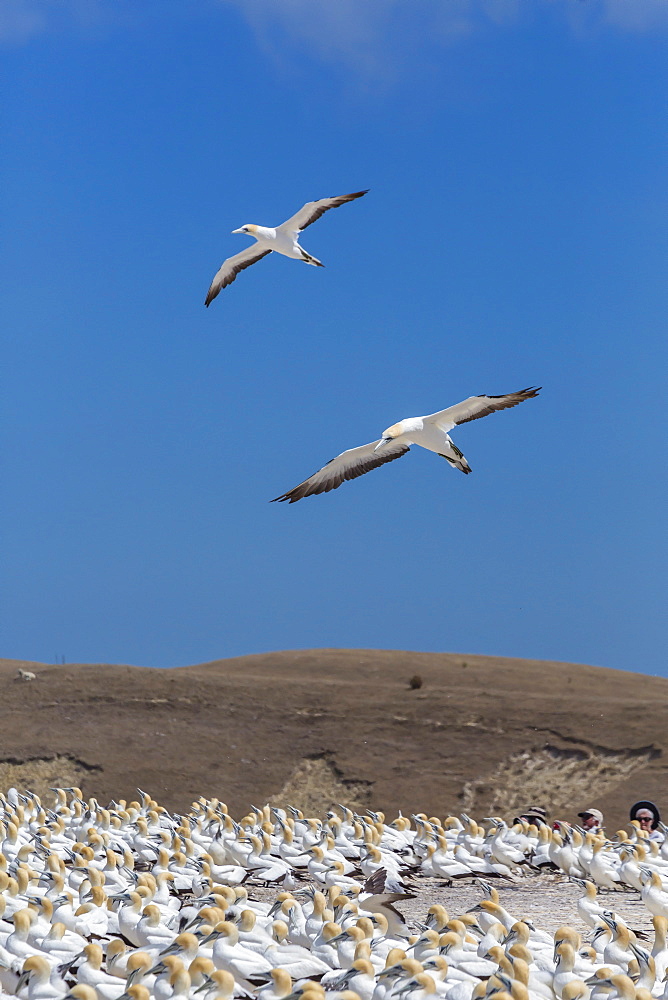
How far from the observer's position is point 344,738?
26.8 m

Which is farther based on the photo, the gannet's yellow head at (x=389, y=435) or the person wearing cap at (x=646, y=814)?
the person wearing cap at (x=646, y=814)

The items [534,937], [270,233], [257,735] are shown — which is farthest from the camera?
[257,735]

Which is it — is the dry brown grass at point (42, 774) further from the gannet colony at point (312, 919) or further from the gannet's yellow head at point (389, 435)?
the gannet's yellow head at point (389, 435)

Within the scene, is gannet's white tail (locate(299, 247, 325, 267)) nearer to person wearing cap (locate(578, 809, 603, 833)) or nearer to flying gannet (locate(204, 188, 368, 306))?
flying gannet (locate(204, 188, 368, 306))

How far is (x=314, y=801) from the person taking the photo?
2544 cm

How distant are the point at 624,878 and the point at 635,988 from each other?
283 inches

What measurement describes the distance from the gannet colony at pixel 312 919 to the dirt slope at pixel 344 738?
6002mm

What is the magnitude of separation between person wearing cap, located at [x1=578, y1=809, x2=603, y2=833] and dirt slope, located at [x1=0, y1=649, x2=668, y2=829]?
0.86 metres

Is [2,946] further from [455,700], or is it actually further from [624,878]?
[455,700]

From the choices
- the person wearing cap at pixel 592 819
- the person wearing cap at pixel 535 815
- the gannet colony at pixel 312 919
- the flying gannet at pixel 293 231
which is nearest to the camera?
the gannet colony at pixel 312 919

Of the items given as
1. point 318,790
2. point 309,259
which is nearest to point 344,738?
point 318,790

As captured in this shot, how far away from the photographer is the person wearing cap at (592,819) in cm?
2088

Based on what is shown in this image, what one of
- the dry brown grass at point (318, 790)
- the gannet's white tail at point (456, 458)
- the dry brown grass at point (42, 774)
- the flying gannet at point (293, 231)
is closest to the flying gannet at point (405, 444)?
the gannet's white tail at point (456, 458)

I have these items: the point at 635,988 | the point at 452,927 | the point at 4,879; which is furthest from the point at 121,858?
the point at 635,988
